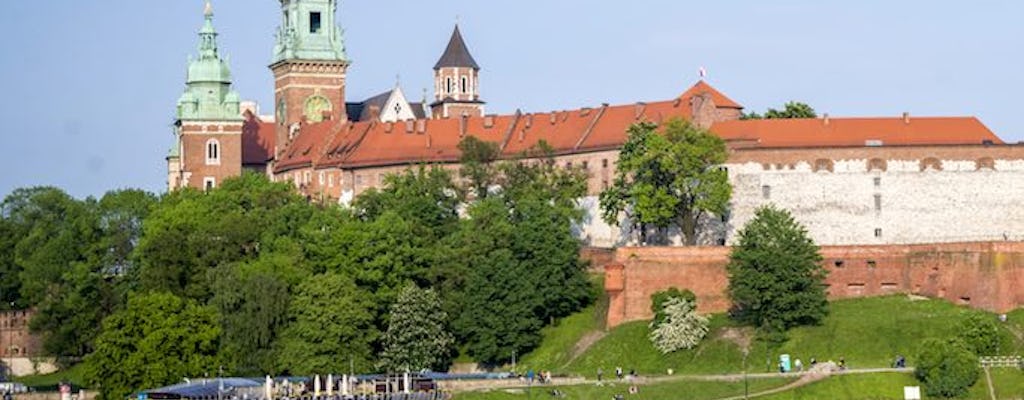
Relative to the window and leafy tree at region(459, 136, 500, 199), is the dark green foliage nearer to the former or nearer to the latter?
leafy tree at region(459, 136, 500, 199)

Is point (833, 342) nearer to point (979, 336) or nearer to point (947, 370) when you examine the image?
point (979, 336)

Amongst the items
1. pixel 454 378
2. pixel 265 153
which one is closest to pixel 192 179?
pixel 265 153

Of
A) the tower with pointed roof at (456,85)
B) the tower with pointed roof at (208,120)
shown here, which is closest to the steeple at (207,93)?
the tower with pointed roof at (208,120)

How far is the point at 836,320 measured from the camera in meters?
101

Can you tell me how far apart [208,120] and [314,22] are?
25.2 ft

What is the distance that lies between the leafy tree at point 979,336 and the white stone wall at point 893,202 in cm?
1497

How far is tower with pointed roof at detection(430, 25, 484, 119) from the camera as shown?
493 feet

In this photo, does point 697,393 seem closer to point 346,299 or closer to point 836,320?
point 836,320

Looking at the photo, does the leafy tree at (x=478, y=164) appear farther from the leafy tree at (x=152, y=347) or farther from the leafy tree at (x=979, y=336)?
the leafy tree at (x=979, y=336)

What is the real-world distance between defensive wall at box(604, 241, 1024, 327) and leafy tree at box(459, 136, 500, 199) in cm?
1301

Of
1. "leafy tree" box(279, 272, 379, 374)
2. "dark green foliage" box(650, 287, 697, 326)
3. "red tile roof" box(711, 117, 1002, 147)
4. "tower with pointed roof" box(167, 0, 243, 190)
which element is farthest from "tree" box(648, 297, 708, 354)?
"tower with pointed roof" box(167, 0, 243, 190)

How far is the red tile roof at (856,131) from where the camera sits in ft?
372

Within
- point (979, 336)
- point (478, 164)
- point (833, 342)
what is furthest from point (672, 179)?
point (979, 336)

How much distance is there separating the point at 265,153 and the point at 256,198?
75.6 ft
